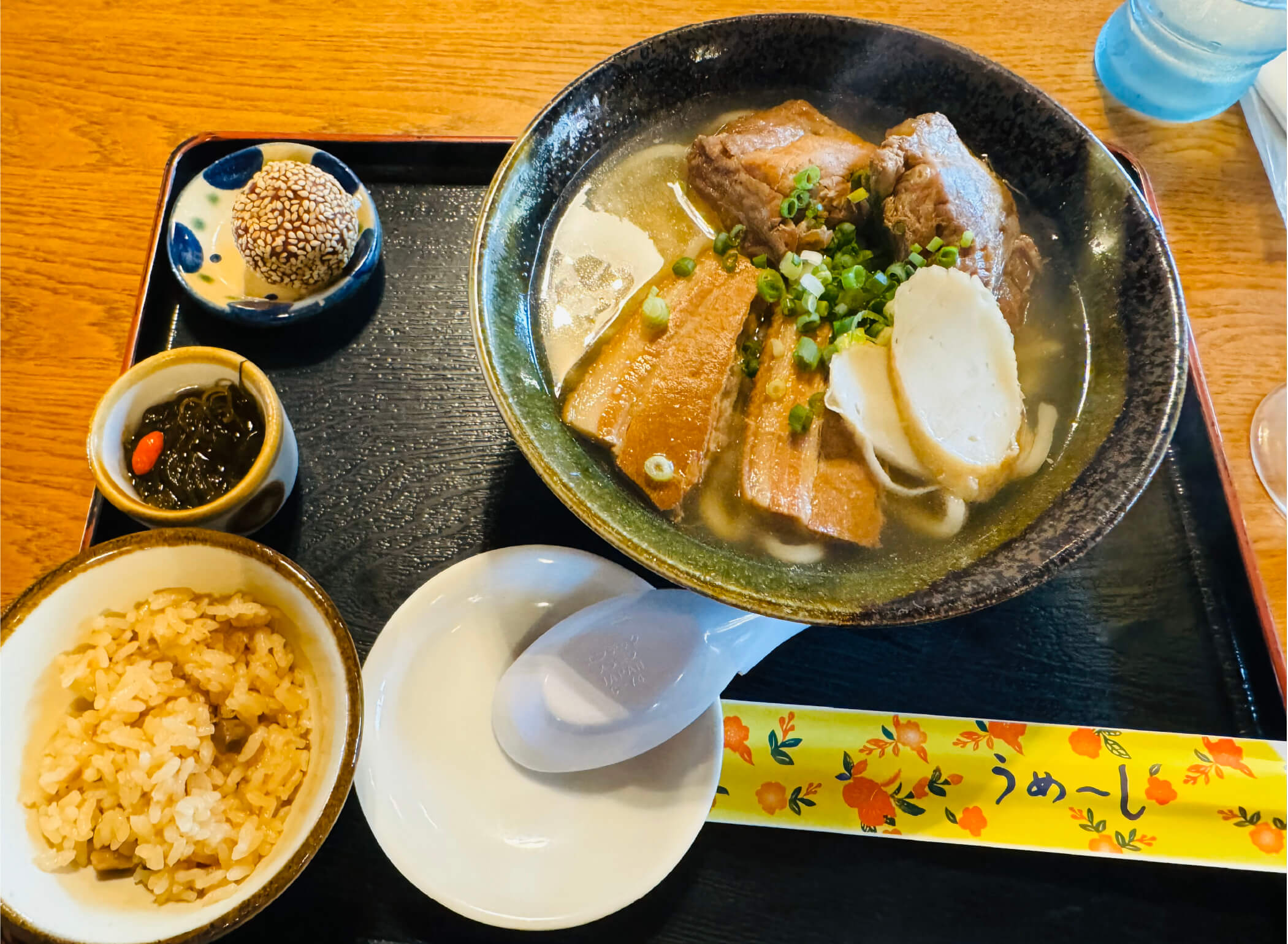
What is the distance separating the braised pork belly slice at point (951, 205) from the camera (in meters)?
1.48

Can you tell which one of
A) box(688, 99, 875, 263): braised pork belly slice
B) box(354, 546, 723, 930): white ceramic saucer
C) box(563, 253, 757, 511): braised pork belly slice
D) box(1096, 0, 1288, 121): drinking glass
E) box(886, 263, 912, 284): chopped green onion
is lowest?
box(354, 546, 723, 930): white ceramic saucer

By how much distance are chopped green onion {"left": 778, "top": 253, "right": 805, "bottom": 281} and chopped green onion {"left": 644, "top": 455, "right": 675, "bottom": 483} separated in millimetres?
493

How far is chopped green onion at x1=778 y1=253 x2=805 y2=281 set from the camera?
5.10ft

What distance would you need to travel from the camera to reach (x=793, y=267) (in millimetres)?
1555

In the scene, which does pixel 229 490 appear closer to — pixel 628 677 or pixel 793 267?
pixel 628 677

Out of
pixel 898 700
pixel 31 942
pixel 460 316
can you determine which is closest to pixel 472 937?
pixel 31 942

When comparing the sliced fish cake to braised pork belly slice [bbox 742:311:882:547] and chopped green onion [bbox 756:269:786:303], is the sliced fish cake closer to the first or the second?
braised pork belly slice [bbox 742:311:882:547]

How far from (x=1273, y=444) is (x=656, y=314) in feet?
4.82

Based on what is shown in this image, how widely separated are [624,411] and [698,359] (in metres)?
0.18

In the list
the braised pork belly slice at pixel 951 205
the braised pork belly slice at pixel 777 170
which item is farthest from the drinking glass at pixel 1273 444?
the braised pork belly slice at pixel 777 170

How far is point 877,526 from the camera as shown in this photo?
1.42 meters

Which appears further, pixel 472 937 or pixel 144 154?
pixel 144 154

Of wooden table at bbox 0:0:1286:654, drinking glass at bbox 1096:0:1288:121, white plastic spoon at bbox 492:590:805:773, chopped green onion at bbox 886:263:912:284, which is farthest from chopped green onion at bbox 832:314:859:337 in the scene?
drinking glass at bbox 1096:0:1288:121

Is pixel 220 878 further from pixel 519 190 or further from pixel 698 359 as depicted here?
pixel 519 190
